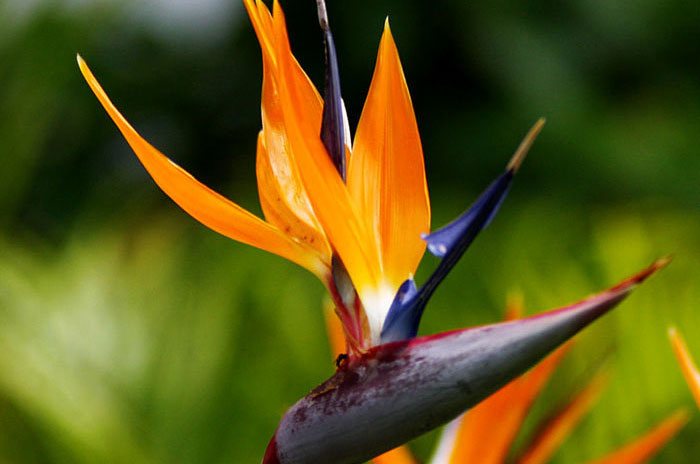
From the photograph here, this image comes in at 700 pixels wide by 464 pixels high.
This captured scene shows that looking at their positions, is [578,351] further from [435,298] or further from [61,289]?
[61,289]

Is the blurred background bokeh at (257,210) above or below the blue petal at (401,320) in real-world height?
above

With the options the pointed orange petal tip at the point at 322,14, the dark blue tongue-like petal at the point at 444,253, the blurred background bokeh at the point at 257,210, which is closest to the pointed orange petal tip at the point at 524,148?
the dark blue tongue-like petal at the point at 444,253

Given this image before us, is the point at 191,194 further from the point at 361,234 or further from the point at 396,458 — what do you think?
the point at 396,458

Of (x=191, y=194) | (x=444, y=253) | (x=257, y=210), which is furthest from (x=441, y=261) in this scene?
(x=257, y=210)

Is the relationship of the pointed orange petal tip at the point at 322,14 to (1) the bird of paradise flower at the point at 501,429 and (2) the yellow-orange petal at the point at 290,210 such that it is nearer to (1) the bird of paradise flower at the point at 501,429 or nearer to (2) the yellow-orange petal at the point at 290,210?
(2) the yellow-orange petal at the point at 290,210

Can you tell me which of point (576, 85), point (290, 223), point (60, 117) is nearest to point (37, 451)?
point (290, 223)

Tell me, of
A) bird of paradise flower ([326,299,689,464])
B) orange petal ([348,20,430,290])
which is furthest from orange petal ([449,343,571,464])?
orange petal ([348,20,430,290])
